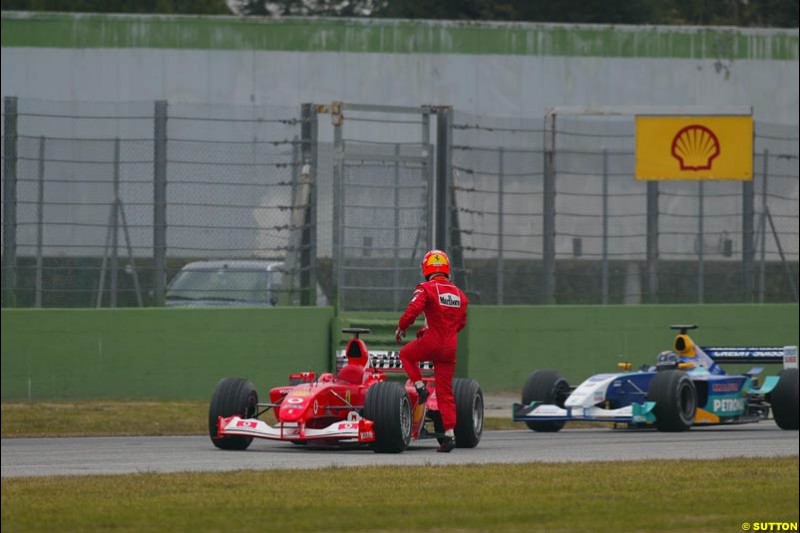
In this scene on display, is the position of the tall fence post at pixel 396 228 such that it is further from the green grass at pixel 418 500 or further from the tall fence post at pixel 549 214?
the green grass at pixel 418 500

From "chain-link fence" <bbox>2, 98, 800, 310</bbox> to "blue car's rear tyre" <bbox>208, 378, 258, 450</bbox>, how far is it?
6.15 meters

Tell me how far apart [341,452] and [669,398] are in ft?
13.9

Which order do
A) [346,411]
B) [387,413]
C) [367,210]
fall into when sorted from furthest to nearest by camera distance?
[367,210], [346,411], [387,413]

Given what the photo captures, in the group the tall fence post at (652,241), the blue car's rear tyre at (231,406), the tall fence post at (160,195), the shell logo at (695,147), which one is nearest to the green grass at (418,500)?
the blue car's rear tyre at (231,406)

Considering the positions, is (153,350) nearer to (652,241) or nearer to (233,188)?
(233,188)

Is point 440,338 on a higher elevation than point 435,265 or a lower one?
lower

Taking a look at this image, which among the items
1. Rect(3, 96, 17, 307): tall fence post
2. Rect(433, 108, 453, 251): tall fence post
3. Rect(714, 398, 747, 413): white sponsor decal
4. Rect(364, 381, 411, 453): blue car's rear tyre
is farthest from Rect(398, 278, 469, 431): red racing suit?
Rect(433, 108, 453, 251): tall fence post

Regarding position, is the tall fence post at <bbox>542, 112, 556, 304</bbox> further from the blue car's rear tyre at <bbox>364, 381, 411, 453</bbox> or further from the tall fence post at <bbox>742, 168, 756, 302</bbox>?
the blue car's rear tyre at <bbox>364, 381, 411, 453</bbox>

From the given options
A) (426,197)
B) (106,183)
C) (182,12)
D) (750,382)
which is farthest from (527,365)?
(182,12)

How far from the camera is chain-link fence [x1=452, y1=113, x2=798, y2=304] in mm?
22828

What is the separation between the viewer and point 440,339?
14852mm

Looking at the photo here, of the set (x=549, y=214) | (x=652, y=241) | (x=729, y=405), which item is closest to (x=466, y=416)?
(x=729, y=405)

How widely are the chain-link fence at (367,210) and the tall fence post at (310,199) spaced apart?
24 mm

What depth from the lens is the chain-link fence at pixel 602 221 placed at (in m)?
22.8
